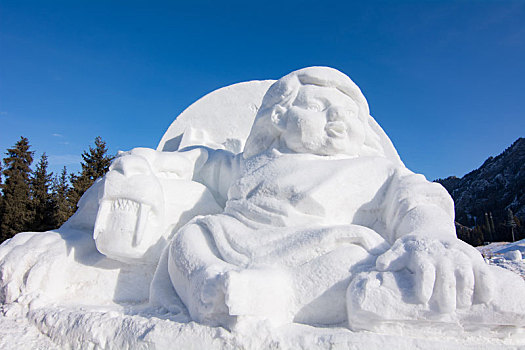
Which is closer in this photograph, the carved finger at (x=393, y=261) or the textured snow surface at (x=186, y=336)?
the textured snow surface at (x=186, y=336)

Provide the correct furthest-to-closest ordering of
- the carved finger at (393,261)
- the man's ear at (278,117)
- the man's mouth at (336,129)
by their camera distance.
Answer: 1. the man's ear at (278,117)
2. the man's mouth at (336,129)
3. the carved finger at (393,261)

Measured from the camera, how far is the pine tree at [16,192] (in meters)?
13.7

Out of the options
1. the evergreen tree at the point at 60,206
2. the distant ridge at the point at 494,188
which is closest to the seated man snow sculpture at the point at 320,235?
the evergreen tree at the point at 60,206

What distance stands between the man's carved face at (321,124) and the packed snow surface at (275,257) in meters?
0.01

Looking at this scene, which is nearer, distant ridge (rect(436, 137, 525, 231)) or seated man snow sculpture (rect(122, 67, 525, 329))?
seated man snow sculpture (rect(122, 67, 525, 329))

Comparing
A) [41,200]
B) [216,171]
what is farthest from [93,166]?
[216,171]

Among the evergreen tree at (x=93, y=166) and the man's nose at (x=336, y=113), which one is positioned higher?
the evergreen tree at (x=93, y=166)

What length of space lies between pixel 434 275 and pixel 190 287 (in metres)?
1.27

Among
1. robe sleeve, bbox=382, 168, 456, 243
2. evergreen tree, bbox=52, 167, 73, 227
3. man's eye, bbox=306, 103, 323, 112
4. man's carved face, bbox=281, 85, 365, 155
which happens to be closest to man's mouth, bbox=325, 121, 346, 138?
man's carved face, bbox=281, 85, 365, 155

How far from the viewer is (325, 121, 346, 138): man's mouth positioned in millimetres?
2828

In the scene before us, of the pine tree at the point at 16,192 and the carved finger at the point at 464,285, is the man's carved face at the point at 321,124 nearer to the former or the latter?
A: the carved finger at the point at 464,285

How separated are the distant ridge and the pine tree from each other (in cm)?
3549

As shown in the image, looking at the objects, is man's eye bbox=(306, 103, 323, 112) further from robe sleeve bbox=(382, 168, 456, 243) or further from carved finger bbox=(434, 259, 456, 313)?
carved finger bbox=(434, 259, 456, 313)

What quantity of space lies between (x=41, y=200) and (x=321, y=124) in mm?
15954
